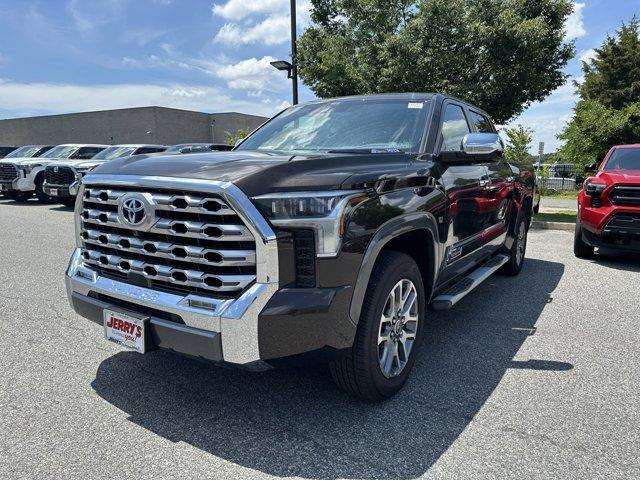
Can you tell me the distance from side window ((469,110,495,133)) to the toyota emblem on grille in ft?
10.9

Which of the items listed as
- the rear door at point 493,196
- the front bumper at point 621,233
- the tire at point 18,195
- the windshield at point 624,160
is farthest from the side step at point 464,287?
the tire at point 18,195

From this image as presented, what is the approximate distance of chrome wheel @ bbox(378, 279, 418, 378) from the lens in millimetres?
2852

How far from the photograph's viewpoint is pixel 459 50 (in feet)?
35.0

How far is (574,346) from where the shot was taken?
A: 12.7ft

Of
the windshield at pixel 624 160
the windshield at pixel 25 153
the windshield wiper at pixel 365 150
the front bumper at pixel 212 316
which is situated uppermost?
the windshield at pixel 25 153

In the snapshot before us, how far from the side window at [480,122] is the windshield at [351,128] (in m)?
1.19

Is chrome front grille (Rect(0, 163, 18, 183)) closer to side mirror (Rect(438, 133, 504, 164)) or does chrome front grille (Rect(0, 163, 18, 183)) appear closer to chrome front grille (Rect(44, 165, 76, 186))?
chrome front grille (Rect(44, 165, 76, 186))

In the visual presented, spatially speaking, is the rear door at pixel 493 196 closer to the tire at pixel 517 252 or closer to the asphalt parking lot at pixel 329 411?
the tire at pixel 517 252

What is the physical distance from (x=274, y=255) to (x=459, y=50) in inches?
390

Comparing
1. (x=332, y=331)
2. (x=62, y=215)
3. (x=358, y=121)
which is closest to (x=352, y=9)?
(x=62, y=215)

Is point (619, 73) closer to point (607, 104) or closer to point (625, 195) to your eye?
point (607, 104)

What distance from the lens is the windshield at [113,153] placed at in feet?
47.7

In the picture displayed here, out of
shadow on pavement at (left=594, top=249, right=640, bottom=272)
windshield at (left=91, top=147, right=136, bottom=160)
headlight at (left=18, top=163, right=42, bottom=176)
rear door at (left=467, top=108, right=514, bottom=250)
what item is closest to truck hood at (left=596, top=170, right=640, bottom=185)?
shadow on pavement at (left=594, top=249, right=640, bottom=272)

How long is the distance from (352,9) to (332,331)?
39.0ft
